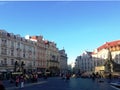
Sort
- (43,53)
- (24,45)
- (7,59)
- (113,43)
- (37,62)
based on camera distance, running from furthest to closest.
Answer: (113,43) < (43,53) < (37,62) < (24,45) < (7,59)

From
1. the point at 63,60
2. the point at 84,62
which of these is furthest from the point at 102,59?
the point at 63,60

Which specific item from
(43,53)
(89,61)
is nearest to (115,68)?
(43,53)

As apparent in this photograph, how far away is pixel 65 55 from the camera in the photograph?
162125mm

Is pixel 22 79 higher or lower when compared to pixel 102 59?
lower

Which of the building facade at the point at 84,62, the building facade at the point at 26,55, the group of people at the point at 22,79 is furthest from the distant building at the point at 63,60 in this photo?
the group of people at the point at 22,79

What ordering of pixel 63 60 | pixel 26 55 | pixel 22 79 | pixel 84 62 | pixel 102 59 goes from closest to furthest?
pixel 22 79 < pixel 26 55 < pixel 102 59 < pixel 63 60 < pixel 84 62

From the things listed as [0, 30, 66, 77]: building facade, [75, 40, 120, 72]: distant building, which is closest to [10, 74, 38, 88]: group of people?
[0, 30, 66, 77]: building facade

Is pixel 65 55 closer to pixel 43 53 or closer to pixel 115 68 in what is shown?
pixel 43 53

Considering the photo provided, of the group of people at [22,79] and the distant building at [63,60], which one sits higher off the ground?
the distant building at [63,60]

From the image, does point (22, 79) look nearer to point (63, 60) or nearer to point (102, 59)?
point (102, 59)

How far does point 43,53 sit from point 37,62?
10.1m

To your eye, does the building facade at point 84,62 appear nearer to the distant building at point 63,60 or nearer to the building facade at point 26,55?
the distant building at point 63,60

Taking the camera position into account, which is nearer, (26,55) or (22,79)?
(22,79)

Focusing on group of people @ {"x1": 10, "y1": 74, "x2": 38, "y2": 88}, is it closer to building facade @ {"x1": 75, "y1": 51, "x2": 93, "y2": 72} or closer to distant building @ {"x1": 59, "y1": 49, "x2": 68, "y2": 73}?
distant building @ {"x1": 59, "y1": 49, "x2": 68, "y2": 73}
